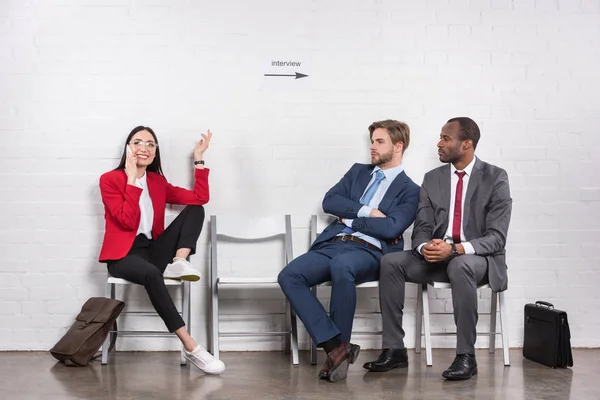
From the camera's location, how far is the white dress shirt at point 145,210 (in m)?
4.52

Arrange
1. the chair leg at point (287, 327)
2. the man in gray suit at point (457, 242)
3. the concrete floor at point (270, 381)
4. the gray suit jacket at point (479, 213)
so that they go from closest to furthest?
the concrete floor at point (270, 381) → the man in gray suit at point (457, 242) → the gray suit jacket at point (479, 213) → the chair leg at point (287, 327)

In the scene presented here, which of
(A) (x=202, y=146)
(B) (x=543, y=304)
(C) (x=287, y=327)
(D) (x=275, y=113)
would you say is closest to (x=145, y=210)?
(A) (x=202, y=146)

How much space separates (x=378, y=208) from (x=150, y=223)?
1.38 metres

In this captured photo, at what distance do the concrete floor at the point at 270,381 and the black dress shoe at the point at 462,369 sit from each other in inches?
1.5

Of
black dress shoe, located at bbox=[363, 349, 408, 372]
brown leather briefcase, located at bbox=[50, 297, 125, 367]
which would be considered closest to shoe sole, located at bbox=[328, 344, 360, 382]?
black dress shoe, located at bbox=[363, 349, 408, 372]

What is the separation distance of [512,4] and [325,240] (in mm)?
2027

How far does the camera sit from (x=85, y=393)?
3578mm

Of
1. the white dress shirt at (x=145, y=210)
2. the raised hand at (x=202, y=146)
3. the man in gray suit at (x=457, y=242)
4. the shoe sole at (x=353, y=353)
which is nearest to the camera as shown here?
the shoe sole at (x=353, y=353)

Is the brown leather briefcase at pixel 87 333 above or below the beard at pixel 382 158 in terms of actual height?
below

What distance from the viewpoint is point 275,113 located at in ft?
15.9

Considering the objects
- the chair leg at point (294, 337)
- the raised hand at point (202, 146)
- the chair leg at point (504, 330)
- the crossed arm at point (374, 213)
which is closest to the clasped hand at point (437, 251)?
the crossed arm at point (374, 213)

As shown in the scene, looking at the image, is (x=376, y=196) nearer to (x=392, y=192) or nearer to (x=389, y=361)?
(x=392, y=192)

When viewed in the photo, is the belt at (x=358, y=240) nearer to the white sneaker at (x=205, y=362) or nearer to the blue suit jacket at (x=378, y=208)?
the blue suit jacket at (x=378, y=208)

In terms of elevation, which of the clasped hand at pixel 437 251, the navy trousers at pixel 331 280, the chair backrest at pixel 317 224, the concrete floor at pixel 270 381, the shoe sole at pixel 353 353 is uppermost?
the chair backrest at pixel 317 224
